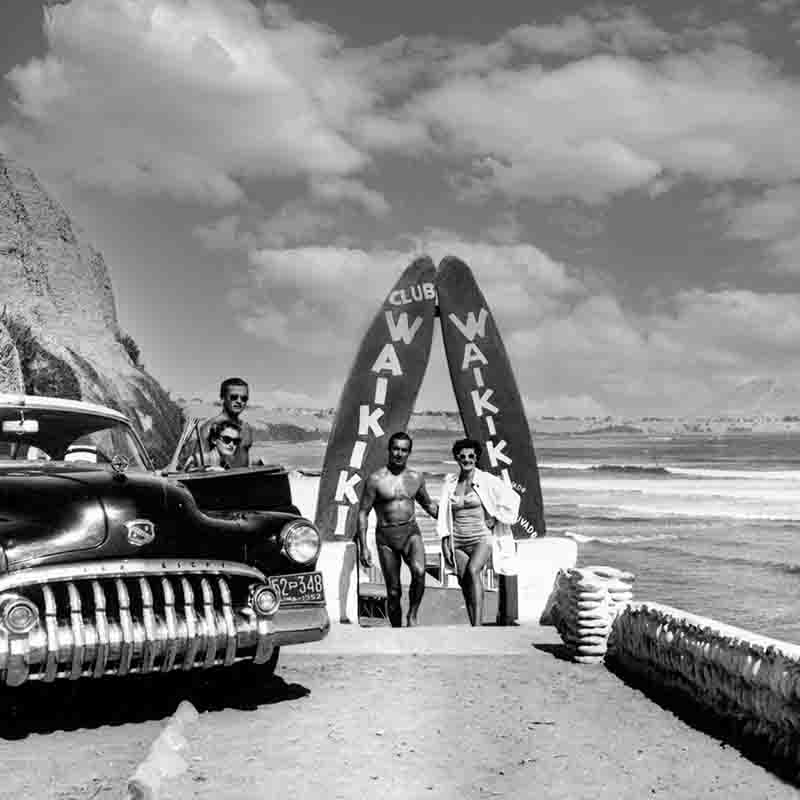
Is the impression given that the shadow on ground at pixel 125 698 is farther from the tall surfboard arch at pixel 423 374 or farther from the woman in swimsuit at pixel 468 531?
the tall surfboard arch at pixel 423 374

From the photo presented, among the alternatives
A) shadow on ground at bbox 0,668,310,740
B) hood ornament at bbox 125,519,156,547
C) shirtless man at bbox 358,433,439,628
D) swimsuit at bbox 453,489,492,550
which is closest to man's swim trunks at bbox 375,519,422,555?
shirtless man at bbox 358,433,439,628

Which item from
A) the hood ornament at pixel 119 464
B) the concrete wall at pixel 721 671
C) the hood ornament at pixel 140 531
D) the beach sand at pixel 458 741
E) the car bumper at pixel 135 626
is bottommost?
the beach sand at pixel 458 741

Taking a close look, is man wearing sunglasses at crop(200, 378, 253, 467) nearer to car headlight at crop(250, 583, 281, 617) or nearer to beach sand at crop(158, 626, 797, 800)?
beach sand at crop(158, 626, 797, 800)

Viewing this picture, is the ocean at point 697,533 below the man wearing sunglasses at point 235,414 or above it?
below

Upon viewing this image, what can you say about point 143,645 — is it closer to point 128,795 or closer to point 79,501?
point 79,501

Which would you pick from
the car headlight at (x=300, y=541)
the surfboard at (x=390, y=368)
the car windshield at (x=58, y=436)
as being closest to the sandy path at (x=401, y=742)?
the car headlight at (x=300, y=541)

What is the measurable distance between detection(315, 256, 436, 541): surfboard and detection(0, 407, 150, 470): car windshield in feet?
15.4

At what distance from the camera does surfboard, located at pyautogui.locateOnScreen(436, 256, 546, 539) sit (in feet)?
35.6

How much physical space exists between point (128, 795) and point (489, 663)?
3.38m

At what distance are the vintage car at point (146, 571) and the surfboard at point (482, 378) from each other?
218 inches

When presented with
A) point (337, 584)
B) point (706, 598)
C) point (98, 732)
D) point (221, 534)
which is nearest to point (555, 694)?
point (221, 534)

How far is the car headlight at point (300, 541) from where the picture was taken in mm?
5172

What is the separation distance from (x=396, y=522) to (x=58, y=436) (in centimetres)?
332

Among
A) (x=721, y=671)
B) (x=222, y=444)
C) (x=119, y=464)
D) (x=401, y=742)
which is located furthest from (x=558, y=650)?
(x=119, y=464)
